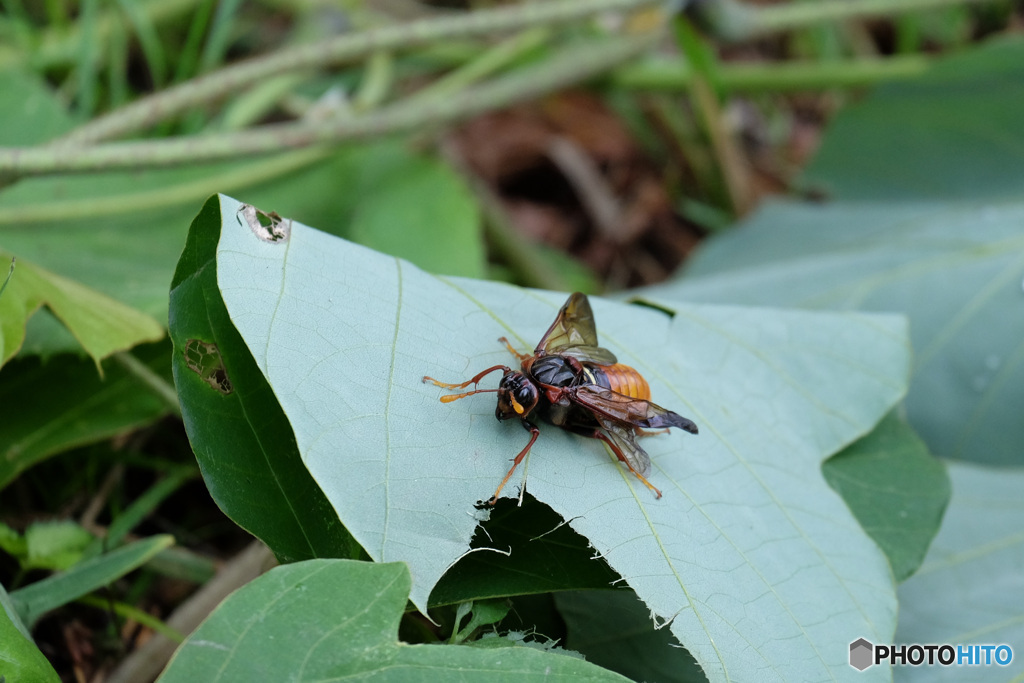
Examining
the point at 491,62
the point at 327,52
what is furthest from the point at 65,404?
the point at 491,62

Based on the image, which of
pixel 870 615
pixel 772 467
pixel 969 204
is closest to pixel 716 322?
pixel 772 467

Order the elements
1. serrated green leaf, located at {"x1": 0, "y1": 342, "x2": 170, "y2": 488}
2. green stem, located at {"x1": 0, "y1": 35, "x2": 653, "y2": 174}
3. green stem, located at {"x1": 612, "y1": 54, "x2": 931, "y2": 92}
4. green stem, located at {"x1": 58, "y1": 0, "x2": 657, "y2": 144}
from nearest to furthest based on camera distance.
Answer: serrated green leaf, located at {"x1": 0, "y1": 342, "x2": 170, "y2": 488} → green stem, located at {"x1": 0, "y1": 35, "x2": 653, "y2": 174} → green stem, located at {"x1": 58, "y1": 0, "x2": 657, "y2": 144} → green stem, located at {"x1": 612, "y1": 54, "x2": 931, "y2": 92}

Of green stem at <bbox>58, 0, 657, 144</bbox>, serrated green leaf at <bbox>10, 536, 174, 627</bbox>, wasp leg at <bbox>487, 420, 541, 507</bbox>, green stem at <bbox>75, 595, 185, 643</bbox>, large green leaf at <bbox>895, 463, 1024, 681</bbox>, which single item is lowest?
large green leaf at <bbox>895, 463, 1024, 681</bbox>

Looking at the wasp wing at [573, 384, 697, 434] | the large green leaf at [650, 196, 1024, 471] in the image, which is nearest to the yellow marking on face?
the wasp wing at [573, 384, 697, 434]

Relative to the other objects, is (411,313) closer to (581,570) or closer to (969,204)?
(581,570)

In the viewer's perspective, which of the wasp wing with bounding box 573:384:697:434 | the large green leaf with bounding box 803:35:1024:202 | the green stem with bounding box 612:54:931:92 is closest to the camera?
the wasp wing with bounding box 573:384:697:434

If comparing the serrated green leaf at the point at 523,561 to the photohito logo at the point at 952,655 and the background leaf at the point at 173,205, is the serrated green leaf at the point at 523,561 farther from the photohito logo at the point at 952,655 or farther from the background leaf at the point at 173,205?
the background leaf at the point at 173,205

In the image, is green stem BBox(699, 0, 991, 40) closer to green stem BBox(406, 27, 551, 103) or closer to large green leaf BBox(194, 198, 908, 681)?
green stem BBox(406, 27, 551, 103)
